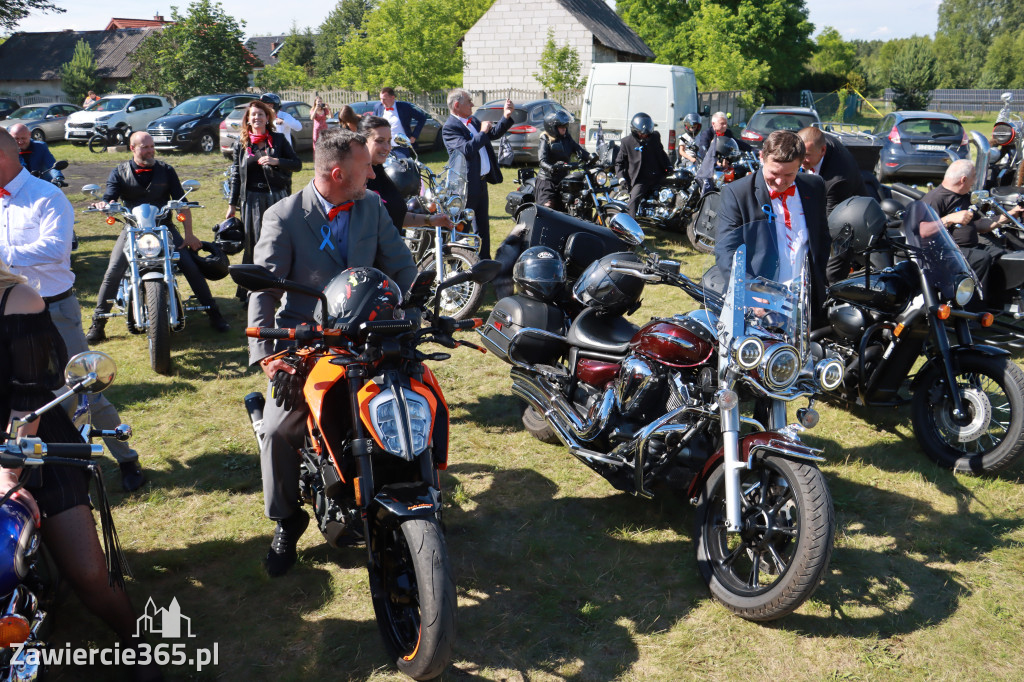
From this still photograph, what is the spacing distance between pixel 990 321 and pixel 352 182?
3.72 meters

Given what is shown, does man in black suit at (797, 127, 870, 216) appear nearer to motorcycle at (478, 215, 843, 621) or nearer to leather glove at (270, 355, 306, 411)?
motorcycle at (478, 215, 843, 621)

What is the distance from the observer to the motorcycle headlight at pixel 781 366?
3.09m

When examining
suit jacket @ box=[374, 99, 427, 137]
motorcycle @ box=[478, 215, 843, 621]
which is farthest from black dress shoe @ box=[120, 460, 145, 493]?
suit jacket @ box=[374, 99, 427, 137]

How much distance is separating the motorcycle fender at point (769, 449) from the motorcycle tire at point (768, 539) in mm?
38

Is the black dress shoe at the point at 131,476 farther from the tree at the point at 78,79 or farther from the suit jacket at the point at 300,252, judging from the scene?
the tree at the point at 78,79

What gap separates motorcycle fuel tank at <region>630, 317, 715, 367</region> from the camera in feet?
11.9

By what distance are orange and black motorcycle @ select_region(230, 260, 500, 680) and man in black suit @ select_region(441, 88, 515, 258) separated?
5235mm

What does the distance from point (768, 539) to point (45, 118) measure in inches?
1128

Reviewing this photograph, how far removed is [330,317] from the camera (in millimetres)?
2918

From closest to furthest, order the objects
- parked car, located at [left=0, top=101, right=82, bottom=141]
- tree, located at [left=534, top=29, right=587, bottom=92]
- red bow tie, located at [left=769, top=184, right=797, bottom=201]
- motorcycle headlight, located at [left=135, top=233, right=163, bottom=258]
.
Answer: red bow tie, located at [left=769, top=184, right=797, bottom=201] < motorcycle headlight, located at [left=135, top=233, right=163, bottom=258] < parked car, located at [left=0, top=101, right=82, bottom=141] < tree, located at [left=534, top=29, right=587, bottom=92]

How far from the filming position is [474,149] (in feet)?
27.6

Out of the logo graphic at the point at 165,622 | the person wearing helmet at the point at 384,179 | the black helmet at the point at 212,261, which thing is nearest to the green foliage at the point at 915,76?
the person wearing helmet at the point at 384,179

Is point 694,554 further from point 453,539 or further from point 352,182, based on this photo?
point 352,182

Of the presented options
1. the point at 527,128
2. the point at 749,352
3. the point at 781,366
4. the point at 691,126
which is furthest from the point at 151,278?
the point at 527,128
